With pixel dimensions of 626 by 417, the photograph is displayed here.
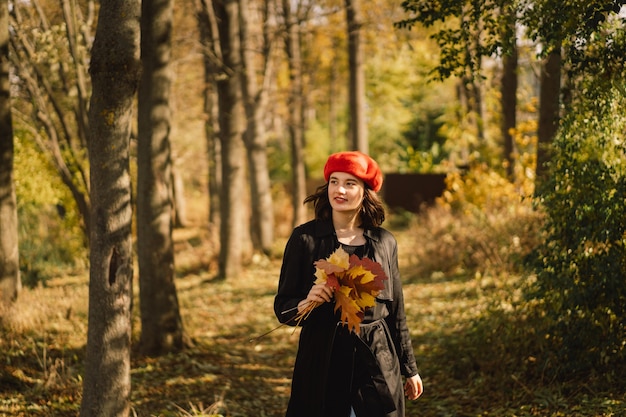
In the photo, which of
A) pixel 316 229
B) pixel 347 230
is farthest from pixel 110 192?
pixel 347 230

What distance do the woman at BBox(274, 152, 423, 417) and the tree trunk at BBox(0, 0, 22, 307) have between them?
5.36 meters

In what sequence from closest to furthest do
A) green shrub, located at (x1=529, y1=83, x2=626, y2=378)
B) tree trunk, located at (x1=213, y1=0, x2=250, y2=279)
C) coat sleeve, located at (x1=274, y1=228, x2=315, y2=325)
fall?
coat sleeve, located at (x1=274, y1=228, x2=315, y2=325)
green shrub, located at (x1=529, y1=83, x2=626, y2=378)
tree trunk, located at (x1=213, y1=0, x2=250, y2=279)

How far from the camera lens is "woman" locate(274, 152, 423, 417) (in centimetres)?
343

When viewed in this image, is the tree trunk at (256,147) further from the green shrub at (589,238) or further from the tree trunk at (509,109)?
the green shrub at (589,238)

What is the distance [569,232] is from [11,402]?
481cm

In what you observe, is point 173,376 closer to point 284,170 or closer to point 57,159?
point 57,159

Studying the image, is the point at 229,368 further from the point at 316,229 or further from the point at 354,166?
the point at 354,166

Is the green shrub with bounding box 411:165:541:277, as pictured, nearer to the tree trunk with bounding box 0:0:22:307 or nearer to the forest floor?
the forest floor

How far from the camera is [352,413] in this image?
→ 3453 millimetres

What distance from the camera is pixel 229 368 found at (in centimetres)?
741

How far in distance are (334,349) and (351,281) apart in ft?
1.42

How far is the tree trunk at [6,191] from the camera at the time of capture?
773 centimetres

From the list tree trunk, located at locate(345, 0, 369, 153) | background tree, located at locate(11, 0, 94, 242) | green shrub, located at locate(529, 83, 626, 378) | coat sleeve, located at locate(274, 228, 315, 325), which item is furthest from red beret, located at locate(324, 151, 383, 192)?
tree trunk, located at locate(345, 0, 369, 153)

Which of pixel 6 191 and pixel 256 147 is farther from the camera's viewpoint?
pixel 256 147
